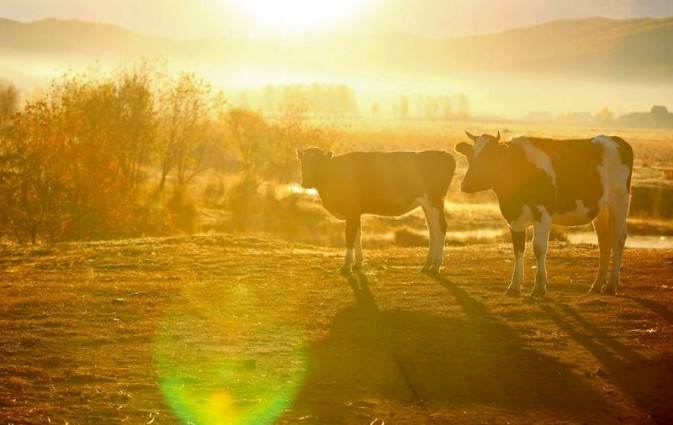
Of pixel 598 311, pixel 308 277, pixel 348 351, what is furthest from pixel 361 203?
A: pixel 348 351

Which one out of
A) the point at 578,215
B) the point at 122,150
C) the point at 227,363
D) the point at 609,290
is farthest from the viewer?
the point at 122,150

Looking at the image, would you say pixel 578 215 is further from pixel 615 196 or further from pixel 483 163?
pixel 483 163

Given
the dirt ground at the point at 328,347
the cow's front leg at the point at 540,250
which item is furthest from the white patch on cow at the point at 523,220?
the dirt ground at the point at 328,347

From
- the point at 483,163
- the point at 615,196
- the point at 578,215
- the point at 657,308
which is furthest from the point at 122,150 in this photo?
the point at 657,308

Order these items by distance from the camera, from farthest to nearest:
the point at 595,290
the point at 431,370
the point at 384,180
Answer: the point at 384,180, the point at 595,290, the point at 431,370

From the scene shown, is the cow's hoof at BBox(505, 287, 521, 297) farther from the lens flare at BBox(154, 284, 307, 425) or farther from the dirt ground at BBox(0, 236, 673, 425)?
the lens flare at BBox(154, 284, 307, 425)

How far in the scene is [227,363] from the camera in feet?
35.3

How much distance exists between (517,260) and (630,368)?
477 centimetres

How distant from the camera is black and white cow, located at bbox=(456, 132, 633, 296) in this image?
15.0 meters

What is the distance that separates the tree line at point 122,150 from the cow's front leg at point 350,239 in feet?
67.4

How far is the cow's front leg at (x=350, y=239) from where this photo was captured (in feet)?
59.7

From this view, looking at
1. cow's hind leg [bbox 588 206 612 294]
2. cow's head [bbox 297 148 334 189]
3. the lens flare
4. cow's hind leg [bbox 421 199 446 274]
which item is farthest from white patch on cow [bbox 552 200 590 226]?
cow's head [bbox 297 148 334 189]

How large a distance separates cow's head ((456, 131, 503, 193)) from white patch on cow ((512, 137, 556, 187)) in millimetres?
432

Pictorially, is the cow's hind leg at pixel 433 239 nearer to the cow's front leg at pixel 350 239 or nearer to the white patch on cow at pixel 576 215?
the cow's front leg at pixel 350 239
